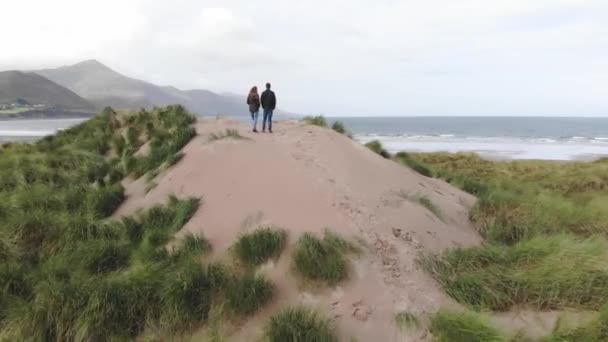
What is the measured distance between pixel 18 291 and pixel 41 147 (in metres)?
10.7

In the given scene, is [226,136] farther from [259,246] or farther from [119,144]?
[259,246]

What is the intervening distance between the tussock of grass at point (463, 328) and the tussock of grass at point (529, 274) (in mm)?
712

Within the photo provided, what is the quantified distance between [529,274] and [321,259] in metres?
2.97

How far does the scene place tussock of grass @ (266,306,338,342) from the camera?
520cm

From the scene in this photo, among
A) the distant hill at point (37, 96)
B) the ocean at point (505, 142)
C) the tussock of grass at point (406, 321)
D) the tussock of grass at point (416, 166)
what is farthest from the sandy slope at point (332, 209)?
the distant hill at point (37, 96)

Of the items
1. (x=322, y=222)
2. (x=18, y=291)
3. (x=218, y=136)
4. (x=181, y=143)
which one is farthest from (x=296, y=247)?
(x=181, y=143)

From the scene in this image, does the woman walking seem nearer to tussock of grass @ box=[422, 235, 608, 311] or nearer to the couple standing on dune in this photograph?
the couple standing on dune

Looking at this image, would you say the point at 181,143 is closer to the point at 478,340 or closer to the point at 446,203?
the point at 446,203

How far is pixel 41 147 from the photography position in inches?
615

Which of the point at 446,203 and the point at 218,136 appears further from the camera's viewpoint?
the point at 218,136

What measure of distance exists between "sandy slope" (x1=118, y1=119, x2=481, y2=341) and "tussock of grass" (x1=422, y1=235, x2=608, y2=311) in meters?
0.38

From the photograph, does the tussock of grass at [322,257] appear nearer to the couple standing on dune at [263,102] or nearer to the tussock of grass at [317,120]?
the couple standing on dune at [263,102]

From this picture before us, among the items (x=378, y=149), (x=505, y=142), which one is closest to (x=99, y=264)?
(x=378, y=149)

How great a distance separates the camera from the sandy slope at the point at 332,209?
19.4 ft
